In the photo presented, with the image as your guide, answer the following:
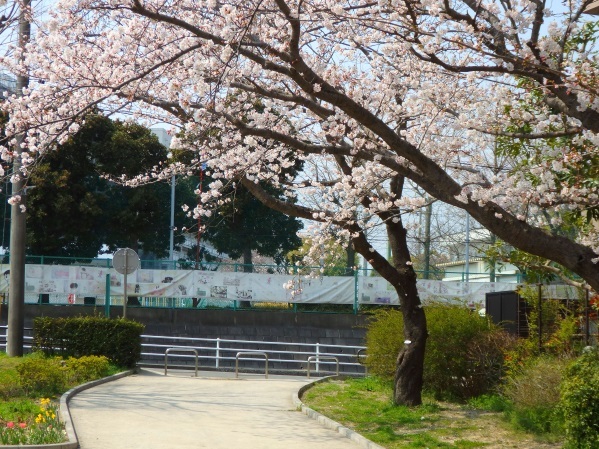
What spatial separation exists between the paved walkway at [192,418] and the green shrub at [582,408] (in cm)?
303

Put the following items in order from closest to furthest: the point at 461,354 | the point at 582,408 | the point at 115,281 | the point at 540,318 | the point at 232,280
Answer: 1. the point at 582,408
2. the point at 540,318
3. the point at 461,354
4. the point at 115,281
5. the point at 232,280

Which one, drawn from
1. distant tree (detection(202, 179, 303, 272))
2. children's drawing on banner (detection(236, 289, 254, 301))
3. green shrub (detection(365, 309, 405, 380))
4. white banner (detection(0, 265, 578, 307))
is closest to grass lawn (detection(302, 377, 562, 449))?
green shrub (detection(365, 309, 405, 380))

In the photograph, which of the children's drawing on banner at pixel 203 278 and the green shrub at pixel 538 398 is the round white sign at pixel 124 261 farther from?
the green shrub at pixel 538 398

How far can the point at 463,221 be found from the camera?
48375 millimetres

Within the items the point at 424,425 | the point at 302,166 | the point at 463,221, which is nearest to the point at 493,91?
the point at 424,425

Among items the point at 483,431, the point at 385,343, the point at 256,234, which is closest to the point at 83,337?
the point at 385,343

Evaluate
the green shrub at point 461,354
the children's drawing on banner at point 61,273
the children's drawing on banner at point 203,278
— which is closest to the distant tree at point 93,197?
the children's drawing on banner at point 61,273

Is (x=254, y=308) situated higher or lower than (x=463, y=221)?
lower

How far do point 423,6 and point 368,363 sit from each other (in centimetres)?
1062

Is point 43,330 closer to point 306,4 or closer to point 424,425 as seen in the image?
point 424,425

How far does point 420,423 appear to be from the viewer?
12.5m

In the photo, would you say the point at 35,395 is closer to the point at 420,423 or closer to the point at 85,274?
the point at 420,423

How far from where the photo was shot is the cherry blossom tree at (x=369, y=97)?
8.43m

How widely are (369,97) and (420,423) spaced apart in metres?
5.46
